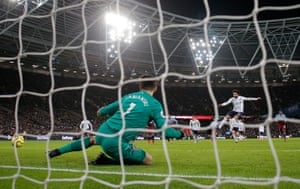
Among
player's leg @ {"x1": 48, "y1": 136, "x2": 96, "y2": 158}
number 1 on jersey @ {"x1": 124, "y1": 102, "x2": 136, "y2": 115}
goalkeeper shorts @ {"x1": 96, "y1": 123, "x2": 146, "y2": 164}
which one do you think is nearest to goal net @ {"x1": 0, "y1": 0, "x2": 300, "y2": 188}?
player's leg @ {"x1": 48, "y1": 136, "x2": 96, "y2": 158}

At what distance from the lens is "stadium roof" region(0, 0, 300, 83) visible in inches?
877

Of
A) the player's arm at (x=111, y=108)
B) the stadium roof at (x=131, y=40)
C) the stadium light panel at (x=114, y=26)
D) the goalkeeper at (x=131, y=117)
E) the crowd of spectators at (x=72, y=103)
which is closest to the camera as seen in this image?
the goalkeeper at (x=131, y=117)

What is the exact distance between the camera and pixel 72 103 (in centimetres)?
3111

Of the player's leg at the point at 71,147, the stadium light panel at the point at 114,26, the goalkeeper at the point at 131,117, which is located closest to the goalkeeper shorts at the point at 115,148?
the goalkeeper at the point at 131,117

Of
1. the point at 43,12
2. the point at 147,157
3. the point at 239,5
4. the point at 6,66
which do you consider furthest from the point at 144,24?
the point at 147,157

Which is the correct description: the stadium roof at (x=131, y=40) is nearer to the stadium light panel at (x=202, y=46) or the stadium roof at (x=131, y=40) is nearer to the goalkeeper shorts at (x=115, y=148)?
the stadium light panel at (x=202, y=46)

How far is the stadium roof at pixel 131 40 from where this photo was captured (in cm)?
2228

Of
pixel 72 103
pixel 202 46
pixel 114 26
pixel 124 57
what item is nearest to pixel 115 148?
pixel 114 26

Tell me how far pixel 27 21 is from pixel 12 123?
24.0 ft

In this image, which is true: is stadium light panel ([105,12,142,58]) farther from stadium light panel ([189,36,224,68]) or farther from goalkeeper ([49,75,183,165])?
goalkeeper ([49,75,183,165])

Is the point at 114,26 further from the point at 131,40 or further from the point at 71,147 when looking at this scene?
the point at 71,147

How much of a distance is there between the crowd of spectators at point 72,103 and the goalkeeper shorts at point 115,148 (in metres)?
19.6

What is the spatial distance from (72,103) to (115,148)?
27546 mm

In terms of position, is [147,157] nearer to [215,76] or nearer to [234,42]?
[234,42]
